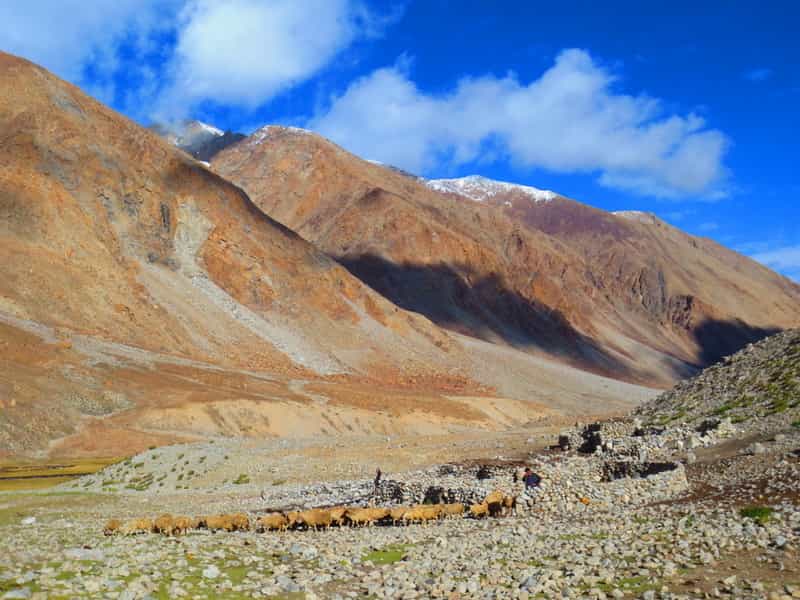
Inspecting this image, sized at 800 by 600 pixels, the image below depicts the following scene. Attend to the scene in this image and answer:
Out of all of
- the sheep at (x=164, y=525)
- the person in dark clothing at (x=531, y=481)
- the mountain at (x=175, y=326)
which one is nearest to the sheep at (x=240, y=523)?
the sheep at (x=164, y=525)

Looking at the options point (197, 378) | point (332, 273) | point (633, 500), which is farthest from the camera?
point (332, 273)

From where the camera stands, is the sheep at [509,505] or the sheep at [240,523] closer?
the sheep at [240,523]

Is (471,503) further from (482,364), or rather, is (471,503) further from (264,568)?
(482,364)

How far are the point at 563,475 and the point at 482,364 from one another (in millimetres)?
99703

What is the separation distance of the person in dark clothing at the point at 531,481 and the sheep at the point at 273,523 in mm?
6428

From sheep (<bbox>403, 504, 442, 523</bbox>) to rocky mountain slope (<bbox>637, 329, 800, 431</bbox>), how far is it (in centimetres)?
1129

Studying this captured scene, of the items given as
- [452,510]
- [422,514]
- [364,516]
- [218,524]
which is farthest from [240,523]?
[452,510]

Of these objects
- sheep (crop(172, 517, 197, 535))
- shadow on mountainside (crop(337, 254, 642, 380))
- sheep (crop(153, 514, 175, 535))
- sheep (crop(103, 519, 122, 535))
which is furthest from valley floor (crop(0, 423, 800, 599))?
shadow on mountainside (crop(337, 254, 642, 380))

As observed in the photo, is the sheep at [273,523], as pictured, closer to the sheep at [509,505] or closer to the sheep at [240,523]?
the sheep at [240,523]

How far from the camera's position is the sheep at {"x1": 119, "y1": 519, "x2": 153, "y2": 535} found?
18344 millimetres

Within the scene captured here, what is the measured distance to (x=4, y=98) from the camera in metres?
100

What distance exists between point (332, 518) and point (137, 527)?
4.90 metres

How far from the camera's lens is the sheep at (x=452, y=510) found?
2031cm

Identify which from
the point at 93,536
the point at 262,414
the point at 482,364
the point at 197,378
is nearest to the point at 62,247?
the point at 197,378
